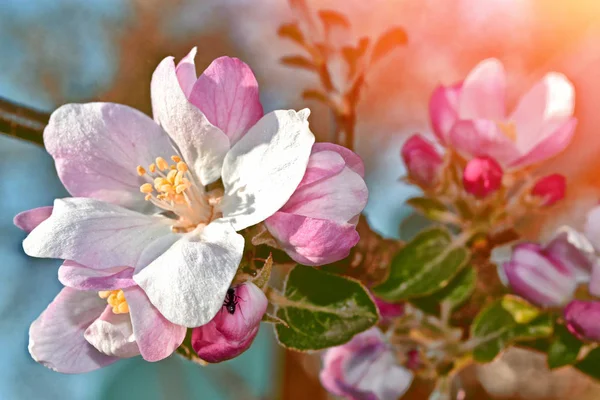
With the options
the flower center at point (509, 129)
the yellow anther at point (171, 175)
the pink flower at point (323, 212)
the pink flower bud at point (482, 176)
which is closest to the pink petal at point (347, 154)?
the pink flower at point (323, 212)

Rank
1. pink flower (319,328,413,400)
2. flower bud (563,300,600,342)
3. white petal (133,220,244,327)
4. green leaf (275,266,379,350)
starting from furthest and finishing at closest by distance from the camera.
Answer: pink flower (319,328,413,400)
flower bud (563,300,600,342)
green leaf (275,266,379,350)
white petal (133,220,244,327)

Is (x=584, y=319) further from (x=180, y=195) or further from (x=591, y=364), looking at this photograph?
(x=180, y=195)

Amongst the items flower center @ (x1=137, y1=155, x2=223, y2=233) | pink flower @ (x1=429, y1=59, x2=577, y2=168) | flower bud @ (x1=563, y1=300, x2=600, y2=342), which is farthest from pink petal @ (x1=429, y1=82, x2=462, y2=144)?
flower center @ (x1=137, y1=155, x2=223, y2=233)

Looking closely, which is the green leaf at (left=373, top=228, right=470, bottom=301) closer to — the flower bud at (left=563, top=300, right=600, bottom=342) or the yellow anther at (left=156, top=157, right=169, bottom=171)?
the flower bud at (left=563, top=300, right=600, bottom=342)

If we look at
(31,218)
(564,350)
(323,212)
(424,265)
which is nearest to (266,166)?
(323,212)

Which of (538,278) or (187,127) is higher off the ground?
(187,127)

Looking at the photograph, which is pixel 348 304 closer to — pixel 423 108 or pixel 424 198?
pixel 424 198

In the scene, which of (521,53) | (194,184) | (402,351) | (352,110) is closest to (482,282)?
(402,351)
